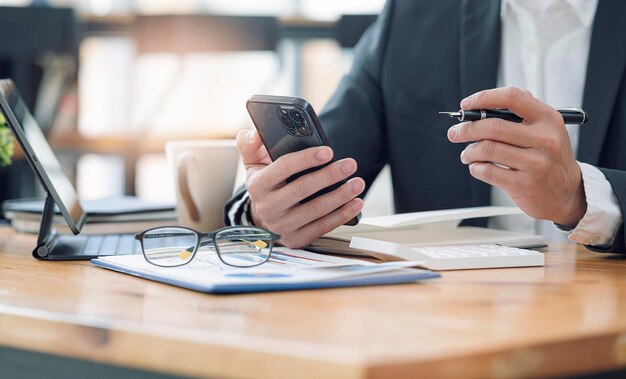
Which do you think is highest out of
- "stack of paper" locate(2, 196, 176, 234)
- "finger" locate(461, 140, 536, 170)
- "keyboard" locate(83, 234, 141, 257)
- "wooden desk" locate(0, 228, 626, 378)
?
"finger" locate(461, 140, 536, 170)

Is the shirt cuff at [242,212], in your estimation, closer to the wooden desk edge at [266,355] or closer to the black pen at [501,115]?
the black pen at [501,115]

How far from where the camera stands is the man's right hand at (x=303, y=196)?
43.2 inches

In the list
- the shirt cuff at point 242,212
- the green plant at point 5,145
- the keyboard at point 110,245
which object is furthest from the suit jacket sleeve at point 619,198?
the green plant at point 5,145

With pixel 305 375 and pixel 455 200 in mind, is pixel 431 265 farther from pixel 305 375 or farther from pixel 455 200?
pixel 455 200

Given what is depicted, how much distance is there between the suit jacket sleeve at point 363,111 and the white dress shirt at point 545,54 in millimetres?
237

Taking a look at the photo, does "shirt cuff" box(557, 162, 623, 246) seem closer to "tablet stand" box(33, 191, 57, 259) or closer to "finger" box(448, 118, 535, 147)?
"finger" box(448, 118, 535, 147)

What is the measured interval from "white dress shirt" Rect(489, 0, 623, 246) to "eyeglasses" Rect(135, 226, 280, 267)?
71 centimetres

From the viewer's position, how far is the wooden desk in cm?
59

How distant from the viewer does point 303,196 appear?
113 centimetres

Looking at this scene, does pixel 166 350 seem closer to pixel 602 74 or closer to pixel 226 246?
pixel 226 246

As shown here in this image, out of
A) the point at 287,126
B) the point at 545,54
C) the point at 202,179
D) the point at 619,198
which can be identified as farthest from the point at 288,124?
the point at 545,54

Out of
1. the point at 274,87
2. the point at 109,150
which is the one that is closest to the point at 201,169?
the point at 109,150

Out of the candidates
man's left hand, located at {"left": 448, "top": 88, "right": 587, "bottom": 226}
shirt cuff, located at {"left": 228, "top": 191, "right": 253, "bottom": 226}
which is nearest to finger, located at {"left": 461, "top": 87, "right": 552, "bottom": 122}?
man's left hand, located at {"left": 448, "top": 88, "right": 587, "bottom": 226}

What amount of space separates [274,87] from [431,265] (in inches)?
164
